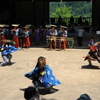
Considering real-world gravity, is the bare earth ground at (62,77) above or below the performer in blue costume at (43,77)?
below

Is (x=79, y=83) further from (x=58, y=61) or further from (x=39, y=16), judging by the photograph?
(x=39, y=16)

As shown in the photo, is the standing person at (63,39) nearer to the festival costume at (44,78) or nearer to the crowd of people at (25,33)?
the crowd of people at (25,33)

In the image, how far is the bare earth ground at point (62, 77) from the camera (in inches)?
272

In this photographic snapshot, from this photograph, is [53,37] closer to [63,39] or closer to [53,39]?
[53,39]

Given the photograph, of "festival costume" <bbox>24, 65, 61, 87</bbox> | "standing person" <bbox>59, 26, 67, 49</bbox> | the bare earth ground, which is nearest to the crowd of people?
"standing person" <bbox>59, 26, 67, 49</bbox>

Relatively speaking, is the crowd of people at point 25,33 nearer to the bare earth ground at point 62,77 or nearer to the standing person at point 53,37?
the standing person at point 53,37

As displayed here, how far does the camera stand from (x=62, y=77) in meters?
8.78

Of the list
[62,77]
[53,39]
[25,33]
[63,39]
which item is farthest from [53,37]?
[62,77]

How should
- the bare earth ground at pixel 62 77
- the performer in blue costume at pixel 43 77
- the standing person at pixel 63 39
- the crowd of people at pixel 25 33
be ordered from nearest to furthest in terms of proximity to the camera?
the performer in blue costume at pixel 43 77 → the bare earth ground at pixel 62 77 → the standing person at pixel 63 39 → the crowd of people at pixel 25 33

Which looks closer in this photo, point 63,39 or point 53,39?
point 63,39

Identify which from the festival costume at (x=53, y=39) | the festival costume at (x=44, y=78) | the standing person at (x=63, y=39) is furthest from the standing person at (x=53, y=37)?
the festival costume at (x=44, y=78)

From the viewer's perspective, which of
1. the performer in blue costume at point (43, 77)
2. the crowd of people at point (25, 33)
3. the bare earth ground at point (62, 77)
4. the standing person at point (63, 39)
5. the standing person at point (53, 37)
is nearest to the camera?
the performer in blue costume at point (43, 77)

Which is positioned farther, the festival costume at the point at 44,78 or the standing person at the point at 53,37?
the standing person at the point at 53,37

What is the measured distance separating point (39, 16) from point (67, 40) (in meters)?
10.1
